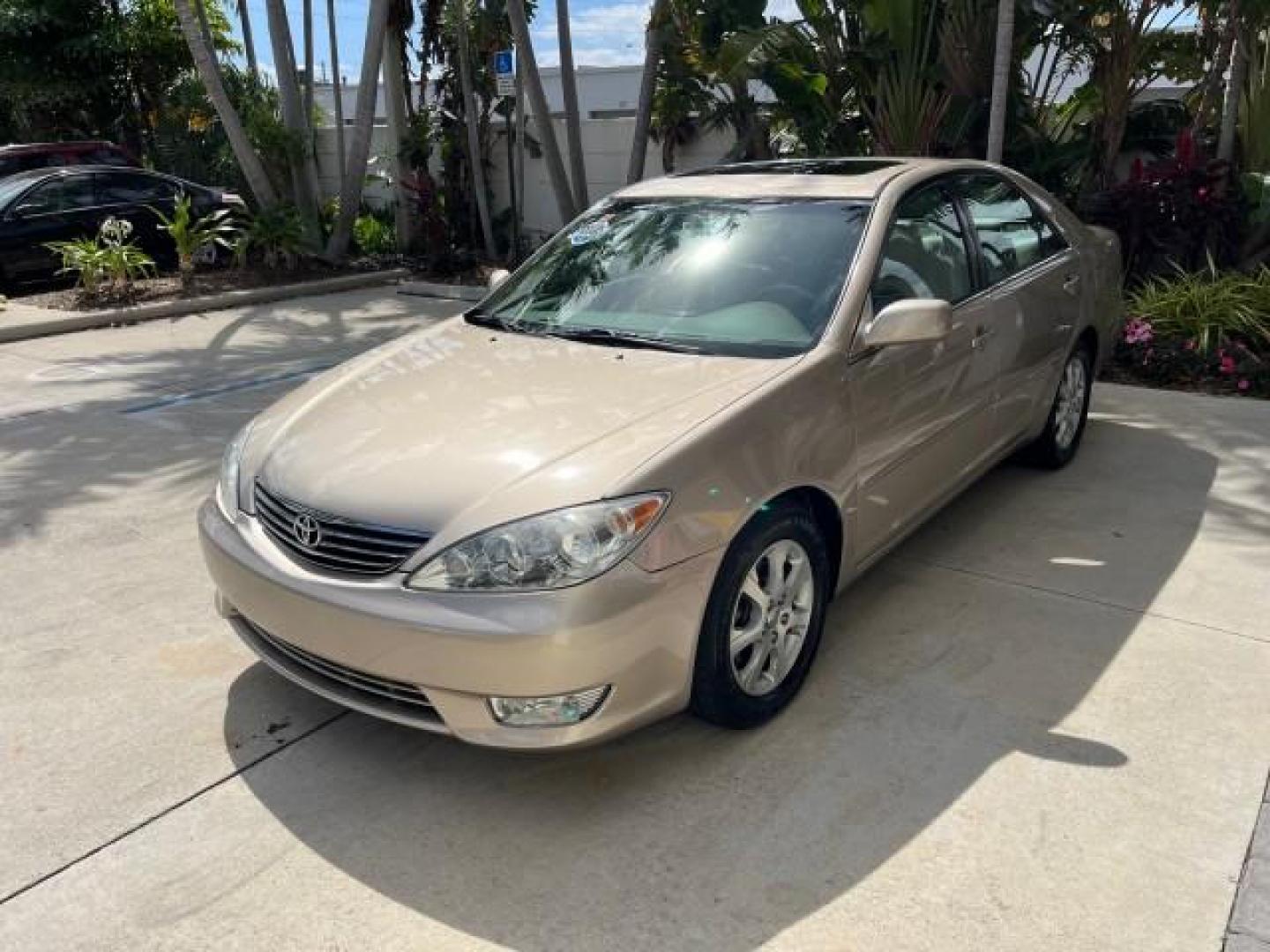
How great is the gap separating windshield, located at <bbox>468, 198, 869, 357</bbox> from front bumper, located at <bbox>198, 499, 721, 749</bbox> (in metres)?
1.04

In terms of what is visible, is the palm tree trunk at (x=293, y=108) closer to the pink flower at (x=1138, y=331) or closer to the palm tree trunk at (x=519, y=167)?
the palm tree trunk at (x=519, y=167)

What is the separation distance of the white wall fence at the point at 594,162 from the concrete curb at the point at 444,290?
72.5 inches

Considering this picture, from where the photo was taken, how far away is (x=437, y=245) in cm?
1286

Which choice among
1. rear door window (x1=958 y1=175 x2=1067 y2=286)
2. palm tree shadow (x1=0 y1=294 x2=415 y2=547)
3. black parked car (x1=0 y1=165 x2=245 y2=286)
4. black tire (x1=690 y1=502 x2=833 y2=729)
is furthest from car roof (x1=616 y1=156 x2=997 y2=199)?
black parked car (x1=0 y1=165 x2=245 y2=286)

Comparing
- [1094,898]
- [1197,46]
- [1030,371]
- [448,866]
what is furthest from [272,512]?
[1197,46]

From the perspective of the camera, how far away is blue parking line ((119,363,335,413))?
279 inches

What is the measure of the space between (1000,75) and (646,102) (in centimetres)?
406

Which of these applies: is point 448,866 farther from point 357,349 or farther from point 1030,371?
point 357,349

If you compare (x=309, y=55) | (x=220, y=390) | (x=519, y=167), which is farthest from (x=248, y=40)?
(x=220, y=390)

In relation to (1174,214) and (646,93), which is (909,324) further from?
(646,93)

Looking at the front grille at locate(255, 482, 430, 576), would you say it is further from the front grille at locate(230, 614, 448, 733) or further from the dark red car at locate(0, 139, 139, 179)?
the dark red car at locate(0, 139, 139, 179)

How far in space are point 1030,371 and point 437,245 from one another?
950cm

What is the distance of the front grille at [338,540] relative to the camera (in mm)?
2703

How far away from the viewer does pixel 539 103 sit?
11.4 meters
